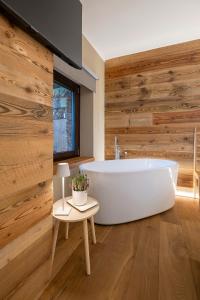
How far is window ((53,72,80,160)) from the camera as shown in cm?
248

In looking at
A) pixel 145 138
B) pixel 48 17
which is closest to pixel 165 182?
pixel 145 138

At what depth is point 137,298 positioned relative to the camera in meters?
1.16

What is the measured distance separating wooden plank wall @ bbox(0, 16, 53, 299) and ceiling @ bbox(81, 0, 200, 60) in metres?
1.47

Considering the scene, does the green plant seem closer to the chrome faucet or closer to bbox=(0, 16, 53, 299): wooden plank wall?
bbox=(0, 16, 53, 299): wooden plank wall

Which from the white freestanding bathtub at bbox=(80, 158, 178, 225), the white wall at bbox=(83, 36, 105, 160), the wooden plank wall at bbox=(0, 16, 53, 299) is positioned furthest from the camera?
the white wall at bbox=(83, 36, 105, 160)

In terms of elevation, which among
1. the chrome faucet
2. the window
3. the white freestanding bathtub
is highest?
the window

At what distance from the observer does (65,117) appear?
107 inches

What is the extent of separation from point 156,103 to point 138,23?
1.28m

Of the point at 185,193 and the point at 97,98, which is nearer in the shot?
the point at 185,193

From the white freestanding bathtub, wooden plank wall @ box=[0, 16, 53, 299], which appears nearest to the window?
the white freestanding bathtub

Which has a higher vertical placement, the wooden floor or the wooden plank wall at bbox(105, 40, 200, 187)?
the wooden plank wall at bbox(105, 40, 200, 187)

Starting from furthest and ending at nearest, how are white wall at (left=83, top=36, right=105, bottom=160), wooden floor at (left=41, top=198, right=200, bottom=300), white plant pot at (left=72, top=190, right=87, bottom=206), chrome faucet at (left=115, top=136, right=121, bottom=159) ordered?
chrome faucet at (left=115, top=136, right=121, bottom=159)
white wall at (left=83, top=36, right=105, bottom=160)
white plant pot at (left=72, top=190, right=87, bottom=206)
wooden floor at (left=41, top=198, right=200, bottom=300)

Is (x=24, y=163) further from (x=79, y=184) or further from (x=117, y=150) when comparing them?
(x=117, y=150)

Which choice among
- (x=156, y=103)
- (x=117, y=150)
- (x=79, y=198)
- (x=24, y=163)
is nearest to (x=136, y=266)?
(x=79, y=198)
